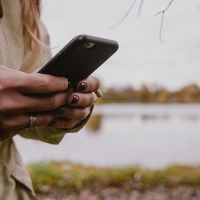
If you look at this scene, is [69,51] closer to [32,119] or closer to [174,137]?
[32,119]

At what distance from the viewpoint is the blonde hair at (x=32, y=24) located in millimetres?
1023

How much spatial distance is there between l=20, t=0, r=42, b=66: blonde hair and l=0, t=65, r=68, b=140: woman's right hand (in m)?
0.41

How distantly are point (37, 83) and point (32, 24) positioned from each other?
0.50 meters

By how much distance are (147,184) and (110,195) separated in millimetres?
601

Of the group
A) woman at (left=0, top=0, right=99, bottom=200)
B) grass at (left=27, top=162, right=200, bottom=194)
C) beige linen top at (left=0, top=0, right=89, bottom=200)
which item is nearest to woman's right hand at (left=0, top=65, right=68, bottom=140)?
woman at (left=0, top=0, right=99, bottom=200)

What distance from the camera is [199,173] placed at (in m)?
4.32

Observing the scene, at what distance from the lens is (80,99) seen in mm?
729

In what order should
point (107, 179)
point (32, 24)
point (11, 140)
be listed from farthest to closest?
point (107, 179) → point (32, 24) → point (11, 140)

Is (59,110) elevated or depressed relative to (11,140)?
elevated

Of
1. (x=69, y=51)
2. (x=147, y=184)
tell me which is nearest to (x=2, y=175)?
(x=69, y=51)

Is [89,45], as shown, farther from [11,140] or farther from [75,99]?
[11,140]

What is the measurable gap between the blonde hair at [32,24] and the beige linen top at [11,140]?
0.02m

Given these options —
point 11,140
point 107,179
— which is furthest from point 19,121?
point 107,179

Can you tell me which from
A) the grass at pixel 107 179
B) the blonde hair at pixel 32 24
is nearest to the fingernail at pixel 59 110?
the blonde hair at pixel 32 24
